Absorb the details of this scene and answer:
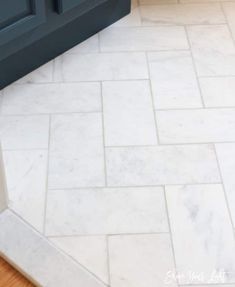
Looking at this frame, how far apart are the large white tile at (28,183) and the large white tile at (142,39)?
0.69 meters

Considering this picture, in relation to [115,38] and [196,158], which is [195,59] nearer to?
[115,38]

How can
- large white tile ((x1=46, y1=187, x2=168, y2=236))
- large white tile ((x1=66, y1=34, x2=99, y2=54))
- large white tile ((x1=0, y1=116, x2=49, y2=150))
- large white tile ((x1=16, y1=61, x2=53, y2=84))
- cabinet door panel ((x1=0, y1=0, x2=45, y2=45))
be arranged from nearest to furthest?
large white tile ((x1=46, y1=187, x2=168, y2=236)) < cabinet door panel ((x1=0, y1=0, x2=45, y2=45)) < large white tile ((x1=0, y1=116, x2=49, y2=150)) < large white tile ((x1=16, y1=61, x2=53, y2=84)) < large white tile ((x1=66, y1=34, x2=99, y2=54))

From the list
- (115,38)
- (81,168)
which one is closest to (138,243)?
(81,168)

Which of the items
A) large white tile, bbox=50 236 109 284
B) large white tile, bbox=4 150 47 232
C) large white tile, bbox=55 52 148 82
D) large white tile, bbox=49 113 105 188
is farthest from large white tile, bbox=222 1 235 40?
large white tile, bbox=50 236 109 284

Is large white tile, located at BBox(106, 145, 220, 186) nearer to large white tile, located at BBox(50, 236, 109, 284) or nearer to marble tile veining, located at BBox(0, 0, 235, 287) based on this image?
marble tile veining, located at BBox(0, 0, 235, 287)

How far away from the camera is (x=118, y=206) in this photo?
1746mm

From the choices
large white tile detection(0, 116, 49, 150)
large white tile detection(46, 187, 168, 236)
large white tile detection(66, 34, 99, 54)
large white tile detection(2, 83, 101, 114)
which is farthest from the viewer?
large white tile detection(66, 34, 99, 54)

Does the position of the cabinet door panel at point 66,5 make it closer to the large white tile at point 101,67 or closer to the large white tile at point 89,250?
the large white tile at point 101,67

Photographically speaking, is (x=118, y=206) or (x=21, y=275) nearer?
(x=21, y=275)

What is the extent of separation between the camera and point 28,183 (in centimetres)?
181

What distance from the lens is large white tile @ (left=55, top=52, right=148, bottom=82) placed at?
2223 mm

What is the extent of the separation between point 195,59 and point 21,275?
1.21m

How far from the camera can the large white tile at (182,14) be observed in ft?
8.23

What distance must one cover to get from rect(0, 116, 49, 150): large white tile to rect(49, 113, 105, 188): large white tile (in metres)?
0.03
